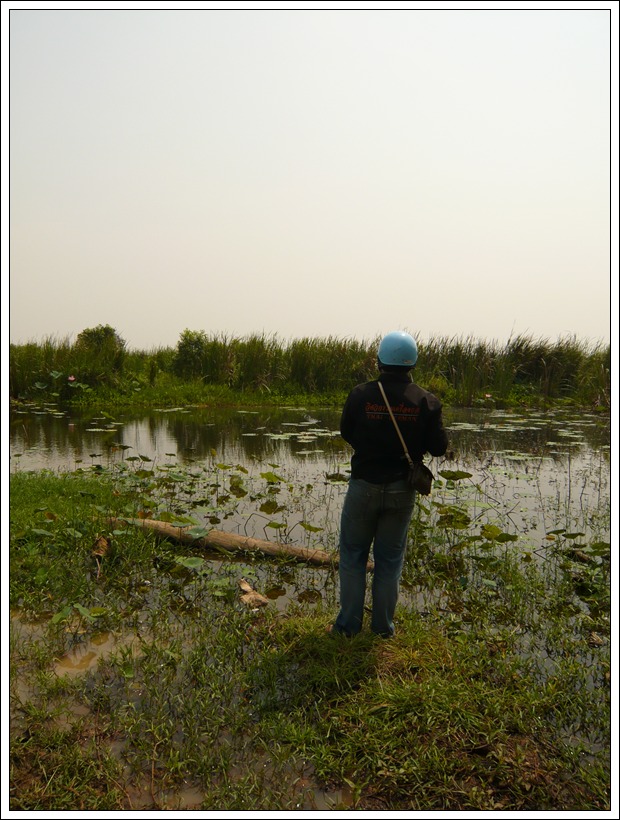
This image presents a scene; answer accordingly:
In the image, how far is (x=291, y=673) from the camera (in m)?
3.36

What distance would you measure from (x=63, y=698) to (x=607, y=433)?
→ 13.2m

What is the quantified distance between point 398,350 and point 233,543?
283 centimetres

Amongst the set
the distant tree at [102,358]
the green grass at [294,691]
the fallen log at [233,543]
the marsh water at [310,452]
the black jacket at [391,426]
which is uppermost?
the distant tree at [102,358]

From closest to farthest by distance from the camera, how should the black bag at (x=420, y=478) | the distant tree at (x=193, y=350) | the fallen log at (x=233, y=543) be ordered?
the black bag at (x=420, y=478)
the fallen log at (x=233, y=543)
the distant tree at (x=193, y=350)

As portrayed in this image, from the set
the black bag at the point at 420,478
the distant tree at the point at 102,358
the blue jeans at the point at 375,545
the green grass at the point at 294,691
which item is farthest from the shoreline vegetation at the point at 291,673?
the distant tree at the point at 102,358

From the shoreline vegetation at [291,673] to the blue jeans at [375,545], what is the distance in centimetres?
17

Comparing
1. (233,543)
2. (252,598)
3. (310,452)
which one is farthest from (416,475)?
(310,452)

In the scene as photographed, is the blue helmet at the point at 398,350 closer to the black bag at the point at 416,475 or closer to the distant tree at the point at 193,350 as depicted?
the black bag at the point at 416,475

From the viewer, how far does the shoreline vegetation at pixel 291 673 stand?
2.54 m

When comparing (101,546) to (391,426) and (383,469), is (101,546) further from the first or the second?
(391,426)

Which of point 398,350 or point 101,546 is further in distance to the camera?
point 101,546

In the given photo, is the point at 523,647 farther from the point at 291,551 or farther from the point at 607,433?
the point at 607,433

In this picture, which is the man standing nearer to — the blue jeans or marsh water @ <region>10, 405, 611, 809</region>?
the blue jeans

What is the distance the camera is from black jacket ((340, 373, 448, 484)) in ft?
11.4
